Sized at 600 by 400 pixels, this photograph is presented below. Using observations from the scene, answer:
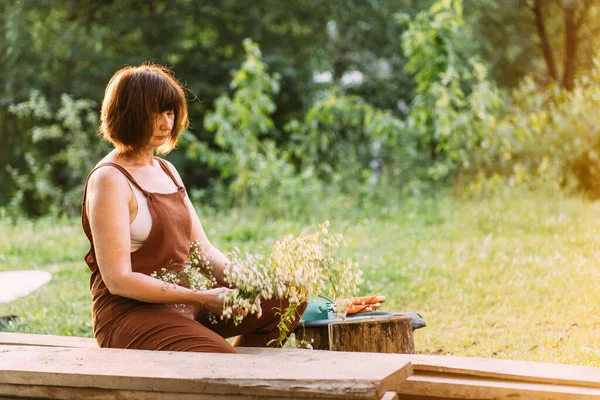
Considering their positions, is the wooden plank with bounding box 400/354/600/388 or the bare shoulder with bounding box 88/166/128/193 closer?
the wooden plank with bounding box 400/354/600/388

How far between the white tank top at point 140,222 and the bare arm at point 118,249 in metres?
0.08

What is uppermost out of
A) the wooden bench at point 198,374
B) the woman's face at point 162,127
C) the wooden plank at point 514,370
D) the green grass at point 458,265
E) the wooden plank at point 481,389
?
the woman's face at point 162,127

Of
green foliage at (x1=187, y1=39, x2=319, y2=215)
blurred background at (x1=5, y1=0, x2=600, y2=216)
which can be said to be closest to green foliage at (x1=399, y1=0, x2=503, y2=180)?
blurred background at (x1=5, y1=0, x2=600, y2=216)

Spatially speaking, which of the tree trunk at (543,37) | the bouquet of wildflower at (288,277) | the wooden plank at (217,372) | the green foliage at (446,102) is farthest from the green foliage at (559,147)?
the tree trunk at (543,37)

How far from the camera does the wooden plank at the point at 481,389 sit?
9.36 ft

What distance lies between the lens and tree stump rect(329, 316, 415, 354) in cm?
354

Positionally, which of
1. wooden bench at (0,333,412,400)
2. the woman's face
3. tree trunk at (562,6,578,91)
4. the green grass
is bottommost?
the green grass

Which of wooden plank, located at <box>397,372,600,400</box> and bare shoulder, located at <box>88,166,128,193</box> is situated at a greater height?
bare shoulder, located at <box>88,166,128,193</box>

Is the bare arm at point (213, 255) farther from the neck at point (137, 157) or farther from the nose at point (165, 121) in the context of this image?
the nose at point (165, 121)

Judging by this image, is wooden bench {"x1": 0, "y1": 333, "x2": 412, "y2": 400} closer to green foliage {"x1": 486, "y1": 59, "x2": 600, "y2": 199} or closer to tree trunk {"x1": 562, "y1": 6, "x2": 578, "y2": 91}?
A: green foliage {"x1": 486, "y1": 59, "x2": 600, "y2": 199}

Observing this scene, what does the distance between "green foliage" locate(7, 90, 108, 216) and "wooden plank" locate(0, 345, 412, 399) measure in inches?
423

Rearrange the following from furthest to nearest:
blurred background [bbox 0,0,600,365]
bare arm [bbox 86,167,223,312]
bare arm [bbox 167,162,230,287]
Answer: blurred background [bbox 0,0,600,365], bare arm [bbox 167,162,230,287], bare arm [bbox 86,167,223,312]

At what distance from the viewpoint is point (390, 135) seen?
12039 mm

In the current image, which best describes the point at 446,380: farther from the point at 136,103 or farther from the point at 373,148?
the point at 373,148
